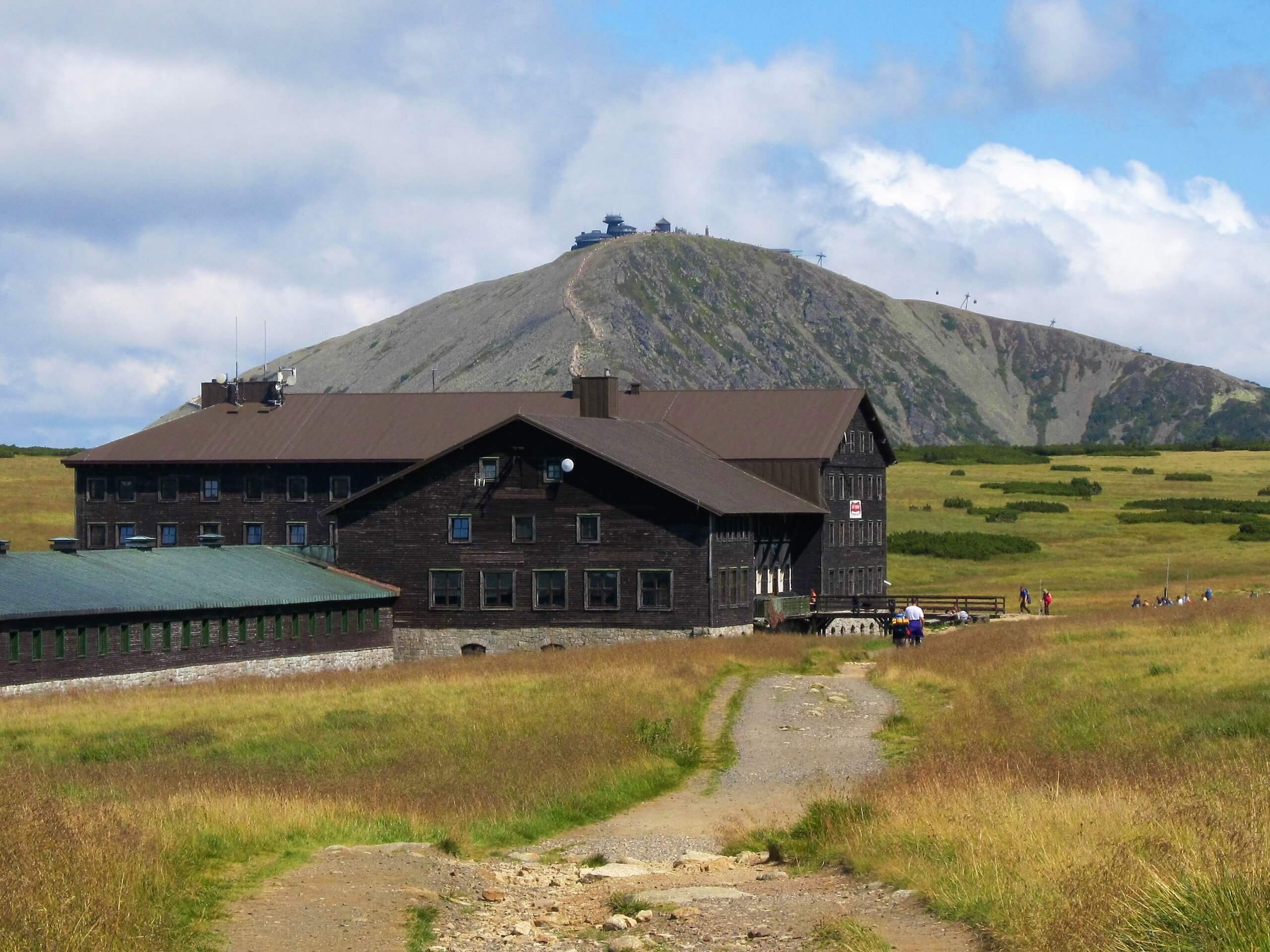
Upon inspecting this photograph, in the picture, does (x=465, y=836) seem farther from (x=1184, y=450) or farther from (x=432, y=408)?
(x=1184, y=450)

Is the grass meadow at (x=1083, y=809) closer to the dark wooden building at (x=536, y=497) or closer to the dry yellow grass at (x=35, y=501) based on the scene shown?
the dark wooden building at (x=536, y=497)

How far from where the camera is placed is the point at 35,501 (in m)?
118

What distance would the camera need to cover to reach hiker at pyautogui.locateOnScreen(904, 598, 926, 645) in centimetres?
5394

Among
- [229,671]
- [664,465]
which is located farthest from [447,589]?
[229,671]

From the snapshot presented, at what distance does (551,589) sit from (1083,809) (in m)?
47.7

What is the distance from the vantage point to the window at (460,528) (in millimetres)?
65500

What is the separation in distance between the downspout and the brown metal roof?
50.8 feet

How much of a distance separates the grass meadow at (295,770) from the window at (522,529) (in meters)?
13.1

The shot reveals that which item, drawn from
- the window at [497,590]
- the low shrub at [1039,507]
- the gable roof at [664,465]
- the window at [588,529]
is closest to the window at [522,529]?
the window at [497,590]

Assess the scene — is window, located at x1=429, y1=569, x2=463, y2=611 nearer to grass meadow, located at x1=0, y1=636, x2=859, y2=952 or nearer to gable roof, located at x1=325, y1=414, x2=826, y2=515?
gable roof, located at x1=325, y1=414, x2=826, y2=515

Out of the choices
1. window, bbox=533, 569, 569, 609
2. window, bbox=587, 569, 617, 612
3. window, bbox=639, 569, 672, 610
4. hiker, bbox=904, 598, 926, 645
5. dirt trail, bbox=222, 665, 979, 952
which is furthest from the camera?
window, bbox=533, 569, 569, 609

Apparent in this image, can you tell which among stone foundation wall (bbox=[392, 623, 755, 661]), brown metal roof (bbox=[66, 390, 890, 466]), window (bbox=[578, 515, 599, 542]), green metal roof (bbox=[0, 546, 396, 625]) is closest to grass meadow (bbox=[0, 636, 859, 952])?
green metal roof (bbox=[0, 546, 396, 625])

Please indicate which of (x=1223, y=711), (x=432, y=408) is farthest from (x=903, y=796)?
(x=432, y=408)

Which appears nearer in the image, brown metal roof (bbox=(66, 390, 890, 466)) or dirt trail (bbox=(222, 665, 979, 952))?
dirt trail (bbox=(222, 665, 979, 952))
